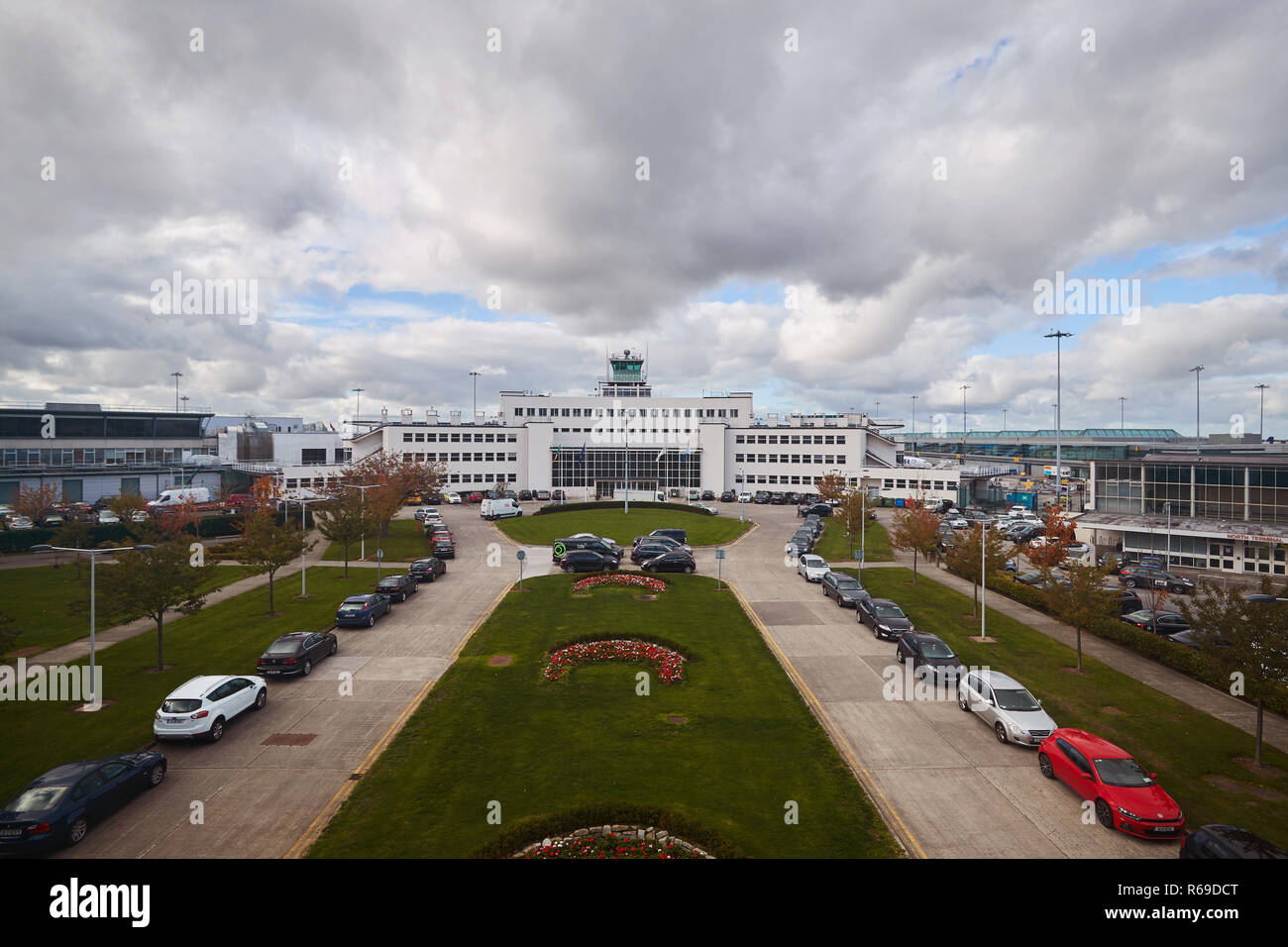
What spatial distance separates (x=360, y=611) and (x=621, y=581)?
14198 millimetres

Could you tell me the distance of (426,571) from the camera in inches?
1539

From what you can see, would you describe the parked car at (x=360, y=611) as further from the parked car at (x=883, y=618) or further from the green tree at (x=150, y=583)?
the parked car at (x=883, y=618)

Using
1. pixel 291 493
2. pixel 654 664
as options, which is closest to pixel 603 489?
pixel 291 493

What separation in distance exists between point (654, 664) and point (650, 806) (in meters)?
10.3

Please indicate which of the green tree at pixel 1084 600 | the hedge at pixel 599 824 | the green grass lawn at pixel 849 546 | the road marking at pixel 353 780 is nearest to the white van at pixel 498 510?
the green grass lawn at pixel 849 546

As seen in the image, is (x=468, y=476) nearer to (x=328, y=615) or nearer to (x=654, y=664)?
(x=328, y=615)

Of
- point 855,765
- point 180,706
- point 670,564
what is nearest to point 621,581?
point 670,564

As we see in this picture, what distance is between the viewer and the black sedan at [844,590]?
3322cm

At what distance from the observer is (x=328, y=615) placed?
31719mm

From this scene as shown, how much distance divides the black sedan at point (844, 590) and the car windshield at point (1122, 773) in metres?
→ 16.8

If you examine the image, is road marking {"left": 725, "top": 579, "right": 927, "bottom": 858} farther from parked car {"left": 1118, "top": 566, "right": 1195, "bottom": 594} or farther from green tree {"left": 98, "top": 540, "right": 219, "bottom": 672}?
parked car {"left": 1118, "top": 566, "right": 1195, "bottom": 594}

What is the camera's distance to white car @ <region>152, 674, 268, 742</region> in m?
18.1

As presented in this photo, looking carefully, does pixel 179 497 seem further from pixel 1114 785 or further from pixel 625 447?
pixel 1114 785
